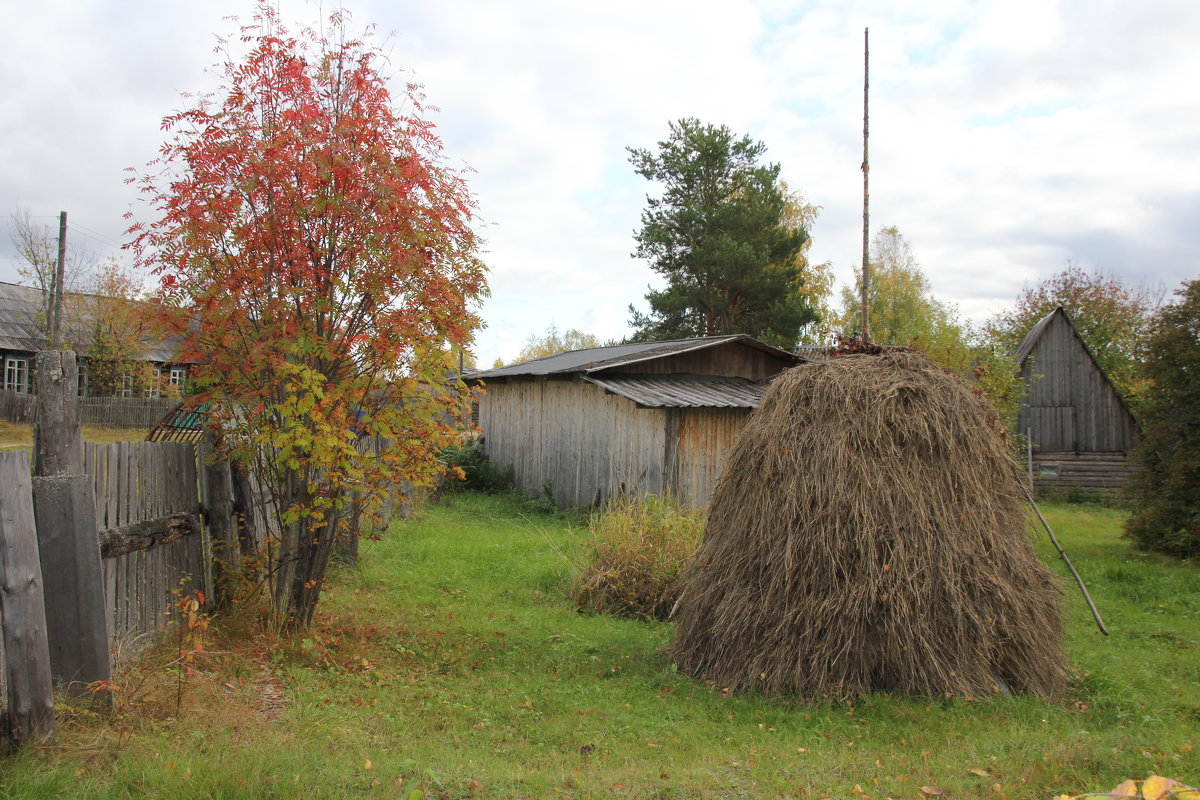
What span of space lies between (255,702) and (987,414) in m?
5.78

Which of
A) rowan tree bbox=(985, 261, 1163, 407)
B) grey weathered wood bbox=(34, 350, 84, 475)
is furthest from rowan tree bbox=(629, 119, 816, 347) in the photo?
grey weathered wood bbox=(34, 350, 84, 475)

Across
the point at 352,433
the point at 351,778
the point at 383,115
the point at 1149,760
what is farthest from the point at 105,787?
the point at 1149,760

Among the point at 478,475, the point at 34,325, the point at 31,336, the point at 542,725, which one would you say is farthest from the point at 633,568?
the point at 34,325

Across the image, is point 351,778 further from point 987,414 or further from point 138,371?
point 138,371

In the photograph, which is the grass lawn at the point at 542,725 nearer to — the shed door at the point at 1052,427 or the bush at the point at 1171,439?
the bush at the point at 1171,439

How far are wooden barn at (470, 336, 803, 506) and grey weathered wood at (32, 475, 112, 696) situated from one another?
8302mm

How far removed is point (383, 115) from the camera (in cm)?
609

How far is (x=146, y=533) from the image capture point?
17.1ft

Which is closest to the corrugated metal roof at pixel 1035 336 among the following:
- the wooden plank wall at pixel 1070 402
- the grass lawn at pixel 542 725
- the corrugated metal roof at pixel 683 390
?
the wooden plank wall at pixel 1070 402

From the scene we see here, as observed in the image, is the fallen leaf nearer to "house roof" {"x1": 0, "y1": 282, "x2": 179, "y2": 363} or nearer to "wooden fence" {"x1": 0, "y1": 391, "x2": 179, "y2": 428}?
"wooden fence" {"x1": 0, "y1": 391, "x2": 179, "y2": 428}

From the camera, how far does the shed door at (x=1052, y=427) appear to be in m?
21.9

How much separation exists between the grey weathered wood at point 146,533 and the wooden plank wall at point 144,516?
0.05m

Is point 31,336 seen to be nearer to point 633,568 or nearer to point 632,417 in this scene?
point 632,417

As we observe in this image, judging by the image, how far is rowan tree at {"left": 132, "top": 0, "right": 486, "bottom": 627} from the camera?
556 centimetres
